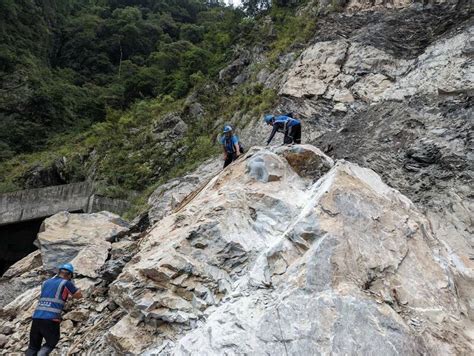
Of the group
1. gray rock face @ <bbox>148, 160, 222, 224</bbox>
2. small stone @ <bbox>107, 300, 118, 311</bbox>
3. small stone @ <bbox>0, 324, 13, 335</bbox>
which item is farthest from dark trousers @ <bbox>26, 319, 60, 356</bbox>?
gray rock face @ <bbox>148, 160, 222, 224</bbox>

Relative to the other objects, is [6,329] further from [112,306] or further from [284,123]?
[284,123]

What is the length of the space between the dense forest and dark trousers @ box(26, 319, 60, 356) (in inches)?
382

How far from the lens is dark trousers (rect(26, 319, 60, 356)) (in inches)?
232

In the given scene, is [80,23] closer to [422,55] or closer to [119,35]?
[119,35]

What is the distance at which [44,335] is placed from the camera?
5.89 m

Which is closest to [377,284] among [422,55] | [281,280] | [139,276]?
[281,280]

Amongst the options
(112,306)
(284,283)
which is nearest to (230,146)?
(112,306)

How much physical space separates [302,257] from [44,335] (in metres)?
3.62

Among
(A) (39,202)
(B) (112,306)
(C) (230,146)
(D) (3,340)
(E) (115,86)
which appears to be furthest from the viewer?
(E) (115,86)

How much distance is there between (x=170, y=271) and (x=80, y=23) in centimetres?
3958

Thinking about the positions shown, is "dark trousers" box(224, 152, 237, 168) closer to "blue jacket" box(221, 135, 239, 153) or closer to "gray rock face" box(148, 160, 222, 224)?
"blue jacket" box(221, 135, 239, 153)

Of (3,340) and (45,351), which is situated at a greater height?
(45,351)

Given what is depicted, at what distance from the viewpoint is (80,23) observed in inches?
1565

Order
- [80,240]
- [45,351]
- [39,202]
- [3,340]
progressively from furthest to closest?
[39,202], [80,240], [3,340], [45,351]
